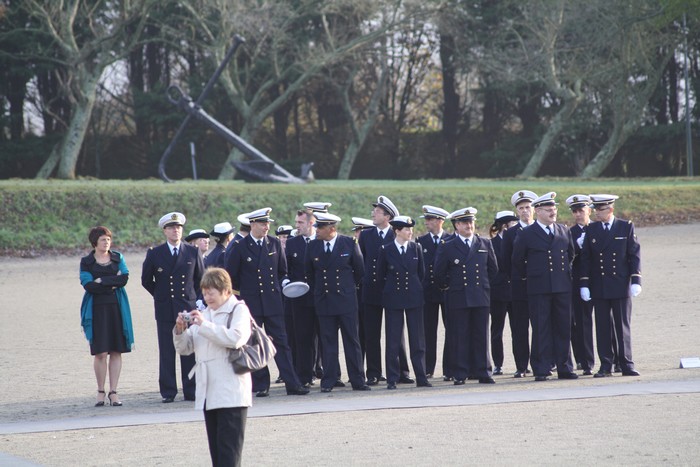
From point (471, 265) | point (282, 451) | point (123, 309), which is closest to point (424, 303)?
point (471, 265)

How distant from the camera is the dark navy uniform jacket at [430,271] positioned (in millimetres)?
13102

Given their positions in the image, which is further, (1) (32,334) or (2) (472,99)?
(2) (472,99)

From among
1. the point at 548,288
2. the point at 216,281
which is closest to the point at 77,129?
the point at 548,288

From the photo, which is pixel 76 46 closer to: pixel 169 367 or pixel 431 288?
pixel 431 288

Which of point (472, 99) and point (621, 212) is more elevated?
point (472, 99)

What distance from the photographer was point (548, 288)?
484 inches

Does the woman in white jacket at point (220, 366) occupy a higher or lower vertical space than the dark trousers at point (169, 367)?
higher

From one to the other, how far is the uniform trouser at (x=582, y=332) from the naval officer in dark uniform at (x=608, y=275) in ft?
0.59

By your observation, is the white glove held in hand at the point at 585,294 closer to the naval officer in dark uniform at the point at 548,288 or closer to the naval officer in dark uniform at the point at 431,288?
the naval officer in dark uniform at the point at 548,288

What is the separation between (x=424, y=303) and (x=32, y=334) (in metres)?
7.14

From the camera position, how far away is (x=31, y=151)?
4794cm

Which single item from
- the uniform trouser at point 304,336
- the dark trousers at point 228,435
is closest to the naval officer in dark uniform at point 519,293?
the uniform trouser at point 304,336

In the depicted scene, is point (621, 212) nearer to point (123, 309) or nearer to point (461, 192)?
point (461, 192)

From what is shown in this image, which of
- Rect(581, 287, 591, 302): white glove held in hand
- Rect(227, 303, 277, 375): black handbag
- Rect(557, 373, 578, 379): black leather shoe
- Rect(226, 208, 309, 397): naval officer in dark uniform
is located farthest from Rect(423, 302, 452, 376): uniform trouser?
Rect(227, 303, 277, 375): black handbag
